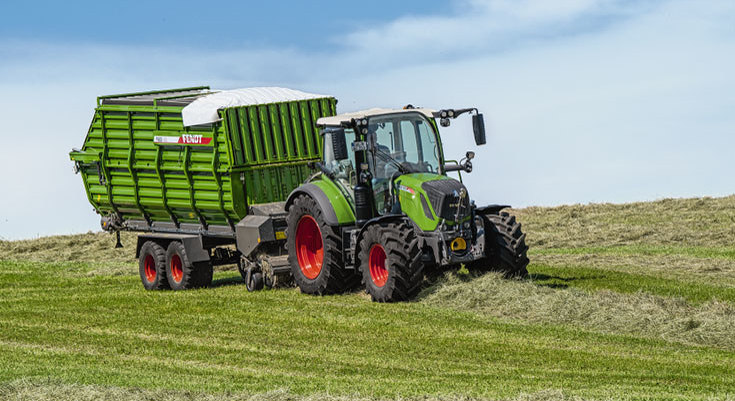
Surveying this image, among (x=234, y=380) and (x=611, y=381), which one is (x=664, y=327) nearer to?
(x=611, y=381)

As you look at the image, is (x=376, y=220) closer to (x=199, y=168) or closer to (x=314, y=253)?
(x=314, y=253)

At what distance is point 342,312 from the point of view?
13.5 metres

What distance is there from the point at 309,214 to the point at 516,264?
121 inches

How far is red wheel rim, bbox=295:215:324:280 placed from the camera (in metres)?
15.5

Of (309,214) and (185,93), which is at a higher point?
(185,93)

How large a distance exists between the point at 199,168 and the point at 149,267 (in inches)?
106

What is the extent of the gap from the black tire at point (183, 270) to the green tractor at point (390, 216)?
2.37 m

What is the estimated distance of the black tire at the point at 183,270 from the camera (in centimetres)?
1734

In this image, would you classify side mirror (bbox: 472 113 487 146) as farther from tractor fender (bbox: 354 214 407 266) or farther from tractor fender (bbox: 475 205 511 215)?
tractor fender (bbox: 354 214 407 266)

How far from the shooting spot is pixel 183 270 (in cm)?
1741

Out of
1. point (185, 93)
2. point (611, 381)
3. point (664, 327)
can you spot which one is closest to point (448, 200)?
point (664, 327)

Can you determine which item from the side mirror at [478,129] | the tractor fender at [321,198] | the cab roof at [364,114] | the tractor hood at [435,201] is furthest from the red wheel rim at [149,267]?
the side mirror at [478,129]

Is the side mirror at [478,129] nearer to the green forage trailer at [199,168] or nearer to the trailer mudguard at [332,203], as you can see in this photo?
the trailer mudguard at [332,203]

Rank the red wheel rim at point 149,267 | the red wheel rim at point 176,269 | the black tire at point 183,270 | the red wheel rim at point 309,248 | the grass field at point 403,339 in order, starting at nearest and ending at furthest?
the grass field at point 403,339, the red wheel rim at point 309,248, the black tire at point 183,270, the red wheel rim at point 176,269, the red wheel rim at point 149,267
